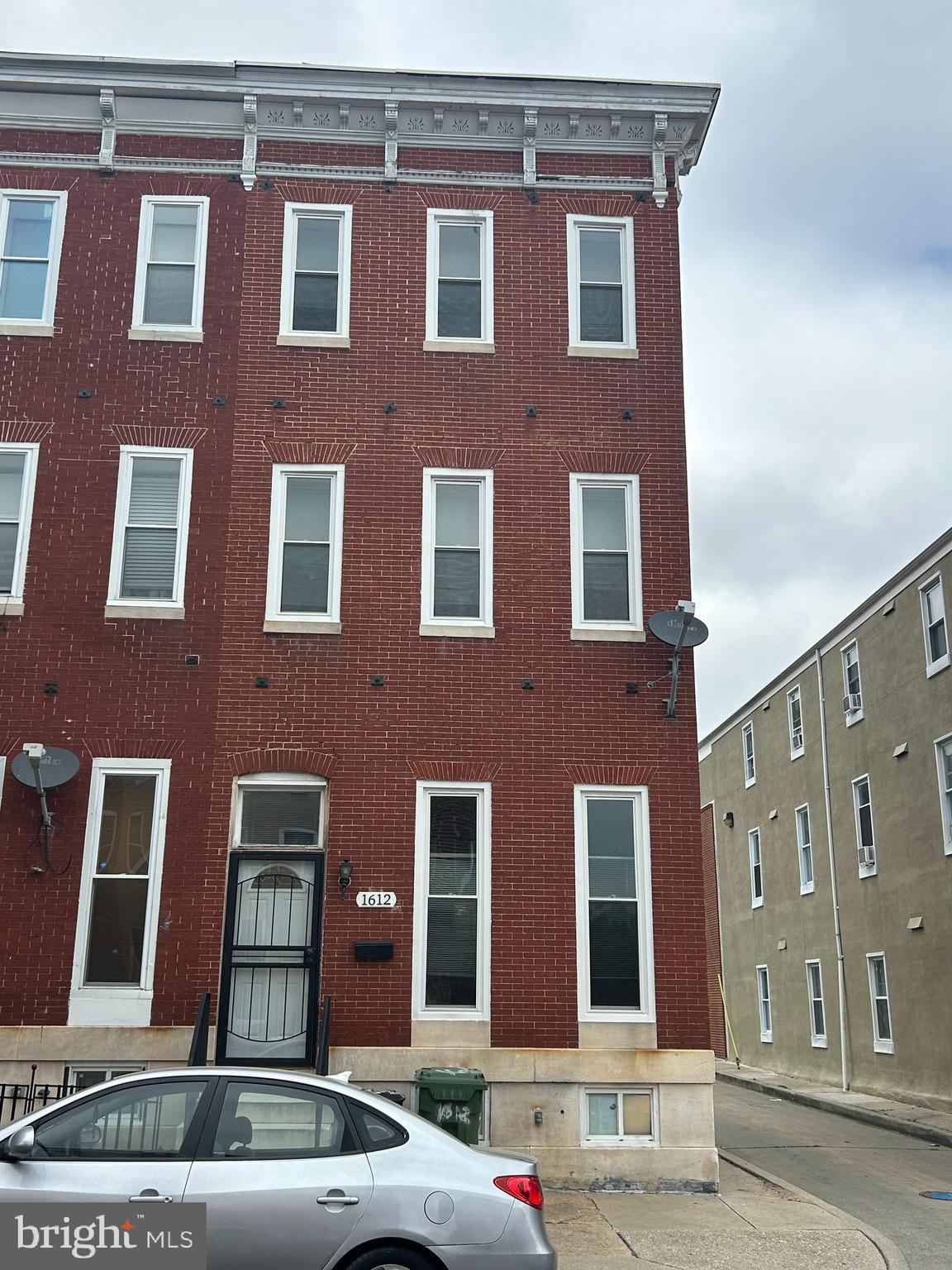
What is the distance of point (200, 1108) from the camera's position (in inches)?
272

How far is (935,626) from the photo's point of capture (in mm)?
21406

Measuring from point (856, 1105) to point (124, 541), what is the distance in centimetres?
1630

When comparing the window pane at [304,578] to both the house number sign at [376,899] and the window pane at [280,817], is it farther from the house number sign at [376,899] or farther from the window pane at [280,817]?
the house number sign at [376,899]

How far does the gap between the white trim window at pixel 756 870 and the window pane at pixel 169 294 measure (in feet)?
70.4

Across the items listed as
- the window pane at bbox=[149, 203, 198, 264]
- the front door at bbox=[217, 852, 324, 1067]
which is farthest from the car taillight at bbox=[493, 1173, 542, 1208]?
the window pane at bbox=[149, 203, 198, 264]

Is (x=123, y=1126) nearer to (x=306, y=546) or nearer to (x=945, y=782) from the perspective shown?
(x=306, y=546)

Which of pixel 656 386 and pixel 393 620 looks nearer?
pixel 393 620

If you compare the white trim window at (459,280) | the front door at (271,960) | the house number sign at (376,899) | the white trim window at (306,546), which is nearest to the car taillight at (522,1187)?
the front door at (271,960)

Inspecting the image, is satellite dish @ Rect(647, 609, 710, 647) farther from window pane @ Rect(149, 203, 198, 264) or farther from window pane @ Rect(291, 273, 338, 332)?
window pane @ Rect(149, 203, 198, 264)

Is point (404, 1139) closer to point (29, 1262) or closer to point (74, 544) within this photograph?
point (29, 1262)

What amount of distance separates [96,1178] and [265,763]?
675 centimetres

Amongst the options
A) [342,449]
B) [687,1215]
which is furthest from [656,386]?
[687,1215]

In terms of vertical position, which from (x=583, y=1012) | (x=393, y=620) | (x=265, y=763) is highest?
(x=393, y=620)

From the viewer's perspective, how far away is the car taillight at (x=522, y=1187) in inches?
268
